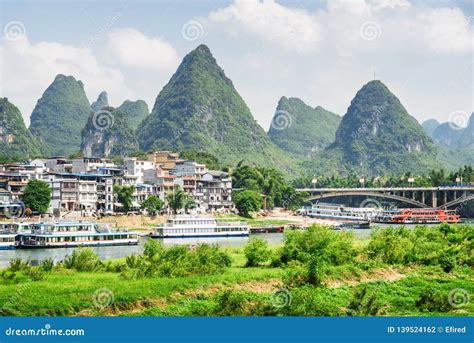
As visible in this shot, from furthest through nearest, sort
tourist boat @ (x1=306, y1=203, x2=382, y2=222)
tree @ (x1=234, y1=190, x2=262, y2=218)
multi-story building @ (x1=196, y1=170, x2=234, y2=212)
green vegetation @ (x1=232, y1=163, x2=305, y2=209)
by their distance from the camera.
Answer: green vegetation @ (x1=232, y1=163, x2=305, y2=209) → tourist boat @ (x1=306, y1=203, x2=382, y2=222) → multi-story building @ (x1=196, y1=170, x2=234, y2=212) → tree @ (x1=234, y1=190, x2=262, y2=218)

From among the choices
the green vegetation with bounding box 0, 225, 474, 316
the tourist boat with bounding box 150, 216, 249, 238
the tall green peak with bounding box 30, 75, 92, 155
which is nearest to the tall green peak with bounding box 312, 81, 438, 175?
the tall green peak with bounding box 30, 75, 92, 155

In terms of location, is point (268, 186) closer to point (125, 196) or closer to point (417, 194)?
point (125, 196)

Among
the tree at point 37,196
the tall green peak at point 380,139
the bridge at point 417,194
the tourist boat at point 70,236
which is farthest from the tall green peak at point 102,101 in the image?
the tourist boat at point 70,236

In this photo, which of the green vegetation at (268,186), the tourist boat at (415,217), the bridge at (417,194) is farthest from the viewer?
the bridge at (417,194)

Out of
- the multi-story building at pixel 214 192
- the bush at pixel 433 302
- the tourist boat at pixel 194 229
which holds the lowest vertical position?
the bush at pixel 433 302

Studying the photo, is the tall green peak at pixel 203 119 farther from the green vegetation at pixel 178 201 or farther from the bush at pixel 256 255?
the bush at pixel 256 255

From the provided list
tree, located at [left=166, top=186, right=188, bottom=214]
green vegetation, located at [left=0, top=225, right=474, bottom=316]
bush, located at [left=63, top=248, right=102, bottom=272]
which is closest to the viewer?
green vegetation, located at [left=0, top=225, right=474, bottom=316]

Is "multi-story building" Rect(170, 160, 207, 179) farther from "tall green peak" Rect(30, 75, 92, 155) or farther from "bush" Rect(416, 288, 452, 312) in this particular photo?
"tall green peak" Rect(30, 75, 92, 155)

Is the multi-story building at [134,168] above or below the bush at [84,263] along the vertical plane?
above
